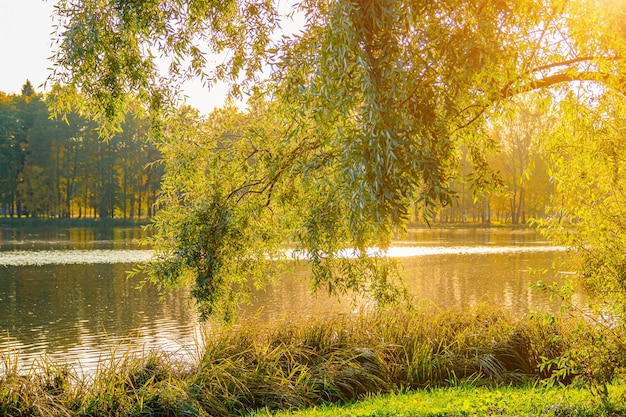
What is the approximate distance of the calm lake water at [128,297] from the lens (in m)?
15.5

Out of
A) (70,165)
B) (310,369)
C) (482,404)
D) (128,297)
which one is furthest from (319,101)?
(70,165)

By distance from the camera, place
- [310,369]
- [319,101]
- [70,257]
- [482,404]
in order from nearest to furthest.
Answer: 1. [319,101]
2. [482,404]
3. [310,369]
4. [70,257]

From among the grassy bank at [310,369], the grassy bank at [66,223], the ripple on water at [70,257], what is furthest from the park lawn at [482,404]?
the grassy bank at [66,223]

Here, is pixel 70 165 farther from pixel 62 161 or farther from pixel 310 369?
pixel 310 369

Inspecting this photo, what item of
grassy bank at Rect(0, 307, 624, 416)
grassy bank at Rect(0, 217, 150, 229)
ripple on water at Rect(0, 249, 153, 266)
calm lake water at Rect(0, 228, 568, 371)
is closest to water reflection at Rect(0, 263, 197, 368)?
calm lake water at Rect(0, 228, 568, 371)

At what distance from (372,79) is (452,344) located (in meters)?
6.31

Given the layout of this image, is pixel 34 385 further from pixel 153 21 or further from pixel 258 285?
pixel 153 21

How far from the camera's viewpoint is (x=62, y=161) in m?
75.9

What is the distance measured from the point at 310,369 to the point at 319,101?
15.2 ft

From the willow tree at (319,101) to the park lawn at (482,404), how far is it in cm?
176

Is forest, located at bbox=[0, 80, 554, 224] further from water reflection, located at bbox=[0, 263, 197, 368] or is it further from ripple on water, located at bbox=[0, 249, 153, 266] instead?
water reflection, located at bbox=[0, 263, 197, 368]

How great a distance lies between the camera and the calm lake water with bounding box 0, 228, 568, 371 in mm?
15494

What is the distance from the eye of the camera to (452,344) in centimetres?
1062

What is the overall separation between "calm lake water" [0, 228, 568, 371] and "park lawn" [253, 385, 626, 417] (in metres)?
2.70
